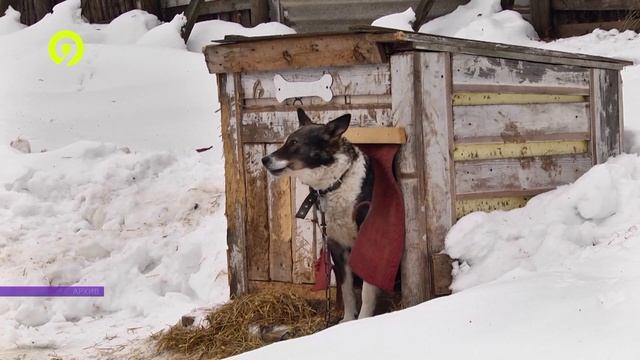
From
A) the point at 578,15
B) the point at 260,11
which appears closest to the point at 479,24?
the point at 578,15

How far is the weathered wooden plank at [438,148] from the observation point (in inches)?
195

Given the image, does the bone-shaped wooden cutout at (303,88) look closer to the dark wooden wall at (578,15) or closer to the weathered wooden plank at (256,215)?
the weathered wooden plank at (256,215)

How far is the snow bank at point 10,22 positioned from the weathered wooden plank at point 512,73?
27.1 feet

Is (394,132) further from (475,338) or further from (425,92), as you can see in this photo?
(475,338)

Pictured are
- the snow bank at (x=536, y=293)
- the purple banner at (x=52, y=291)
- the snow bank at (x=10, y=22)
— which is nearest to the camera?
the snow bank at (x=536, y=293)

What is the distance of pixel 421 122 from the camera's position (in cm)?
495

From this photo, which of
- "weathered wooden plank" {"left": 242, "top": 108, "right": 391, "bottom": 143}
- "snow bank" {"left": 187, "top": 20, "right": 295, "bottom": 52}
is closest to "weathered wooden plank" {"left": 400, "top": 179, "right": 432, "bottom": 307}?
"weathered wooden plank" {"left": 242, "top": 108, "right": 391, "bottom": 143}

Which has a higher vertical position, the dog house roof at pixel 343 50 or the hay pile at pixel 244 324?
the dog house roof at pixel 343 50

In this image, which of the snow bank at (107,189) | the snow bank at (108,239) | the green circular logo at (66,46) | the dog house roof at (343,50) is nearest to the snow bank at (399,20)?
the snow bank at (107,189)

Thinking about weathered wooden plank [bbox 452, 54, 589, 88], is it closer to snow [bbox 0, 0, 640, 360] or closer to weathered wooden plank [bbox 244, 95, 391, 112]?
weathered wooden plank [bbox 244, 95, 391, 112]

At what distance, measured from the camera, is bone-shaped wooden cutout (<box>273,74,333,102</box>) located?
5230 millimetres

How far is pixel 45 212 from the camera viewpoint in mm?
7375

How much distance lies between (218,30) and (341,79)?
6.26 m

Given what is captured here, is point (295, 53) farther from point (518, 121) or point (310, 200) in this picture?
point (518, 121)
